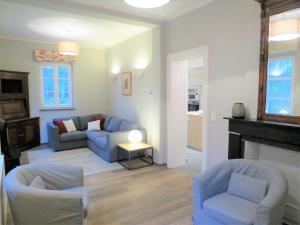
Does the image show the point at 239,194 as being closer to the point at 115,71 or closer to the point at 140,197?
the point at 140,197

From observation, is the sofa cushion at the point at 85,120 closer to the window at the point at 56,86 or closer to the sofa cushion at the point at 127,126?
the window at the point at 56,86

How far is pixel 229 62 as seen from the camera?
308 cm

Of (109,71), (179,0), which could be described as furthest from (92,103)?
(179,0)

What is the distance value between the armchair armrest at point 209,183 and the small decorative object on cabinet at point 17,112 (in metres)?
4.50

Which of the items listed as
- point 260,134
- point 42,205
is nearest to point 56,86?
point 42,205

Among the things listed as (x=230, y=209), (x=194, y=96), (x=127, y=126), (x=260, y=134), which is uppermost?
(x=194, y=96)

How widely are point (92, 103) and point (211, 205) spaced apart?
18.3 ft

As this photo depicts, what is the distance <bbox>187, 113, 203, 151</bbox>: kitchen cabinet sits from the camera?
556 centimetres

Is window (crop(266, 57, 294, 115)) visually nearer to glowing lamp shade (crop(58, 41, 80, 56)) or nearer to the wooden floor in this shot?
the wooden floor

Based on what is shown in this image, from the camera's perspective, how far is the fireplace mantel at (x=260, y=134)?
2.24 meters

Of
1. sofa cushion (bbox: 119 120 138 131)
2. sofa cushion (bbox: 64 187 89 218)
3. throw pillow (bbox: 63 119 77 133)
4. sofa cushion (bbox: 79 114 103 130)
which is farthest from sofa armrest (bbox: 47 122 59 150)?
sofa cushion (bbox: 64 187 89 218)

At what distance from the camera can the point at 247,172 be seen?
7.85 feet

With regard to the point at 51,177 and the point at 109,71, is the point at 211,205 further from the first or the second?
the point at 109,71

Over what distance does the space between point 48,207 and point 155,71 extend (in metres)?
3.24
